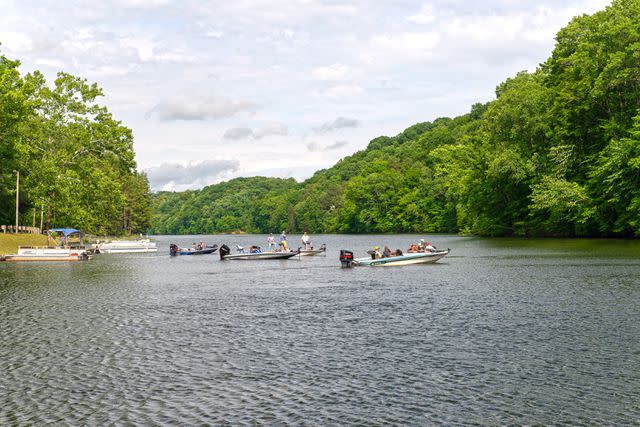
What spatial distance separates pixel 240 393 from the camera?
1345 centimetres

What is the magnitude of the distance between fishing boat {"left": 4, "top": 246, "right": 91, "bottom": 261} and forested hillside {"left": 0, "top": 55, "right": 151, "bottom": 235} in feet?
31.1

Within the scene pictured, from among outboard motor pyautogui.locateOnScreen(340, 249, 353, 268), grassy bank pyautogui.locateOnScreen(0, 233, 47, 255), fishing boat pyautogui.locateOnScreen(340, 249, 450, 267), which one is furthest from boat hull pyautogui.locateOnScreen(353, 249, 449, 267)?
grassy bank pyautogui.locateOnScreen(0, 233, 47, 255)

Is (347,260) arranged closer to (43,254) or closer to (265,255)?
(265,255)

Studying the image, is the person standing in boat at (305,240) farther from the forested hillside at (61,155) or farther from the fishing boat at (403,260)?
the forested hillside at (61,155)

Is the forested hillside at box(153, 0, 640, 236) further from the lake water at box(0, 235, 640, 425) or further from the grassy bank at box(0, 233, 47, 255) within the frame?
the grassy bank at box(0, 233, 47, 255)

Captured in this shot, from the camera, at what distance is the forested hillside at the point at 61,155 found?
227 ft

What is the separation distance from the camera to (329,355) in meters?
16.8

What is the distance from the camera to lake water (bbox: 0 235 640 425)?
1215 centimetres

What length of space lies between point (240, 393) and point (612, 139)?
213 ft

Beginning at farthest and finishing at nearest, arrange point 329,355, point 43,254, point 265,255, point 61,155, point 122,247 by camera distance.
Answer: point 122,247, point 61,155, point 265,255, point 43,254, point 329,355

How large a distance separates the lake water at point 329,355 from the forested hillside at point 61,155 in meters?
40.7

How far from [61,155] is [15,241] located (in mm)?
14551

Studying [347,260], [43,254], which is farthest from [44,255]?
[347,260]

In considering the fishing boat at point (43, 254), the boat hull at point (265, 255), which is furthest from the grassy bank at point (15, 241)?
the boat hull at point (265, 255)
